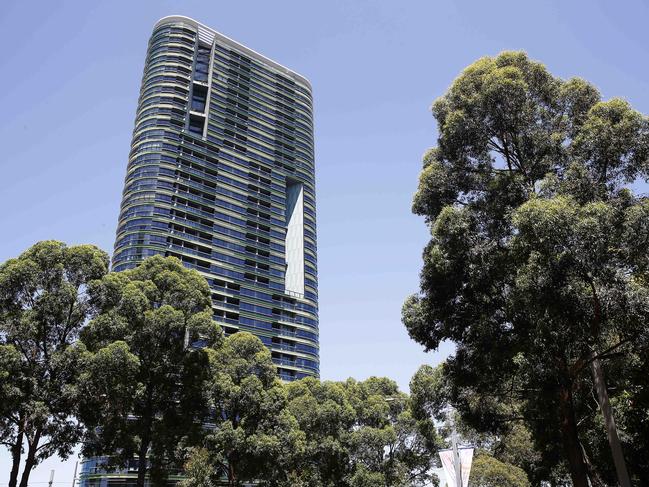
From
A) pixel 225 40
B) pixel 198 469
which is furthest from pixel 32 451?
pixel 225 40

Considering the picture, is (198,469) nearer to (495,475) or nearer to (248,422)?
(248,422)

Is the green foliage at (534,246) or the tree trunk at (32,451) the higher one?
the green foliage at (534,246)

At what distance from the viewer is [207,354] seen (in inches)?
1040

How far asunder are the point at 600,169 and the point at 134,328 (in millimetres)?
A: 20616

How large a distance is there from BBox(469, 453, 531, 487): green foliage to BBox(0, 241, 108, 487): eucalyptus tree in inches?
943

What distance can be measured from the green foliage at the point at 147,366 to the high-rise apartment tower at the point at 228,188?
45.3 meters

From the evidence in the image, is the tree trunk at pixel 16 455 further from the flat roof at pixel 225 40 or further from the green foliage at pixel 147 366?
the flat roof at pixel 225 40

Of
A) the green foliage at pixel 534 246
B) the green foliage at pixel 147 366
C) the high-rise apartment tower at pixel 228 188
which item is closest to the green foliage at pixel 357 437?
the green foliage at pixel 147 366

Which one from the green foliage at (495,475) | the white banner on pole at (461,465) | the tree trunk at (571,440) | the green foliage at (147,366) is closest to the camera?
the tree trunk at (571,440)

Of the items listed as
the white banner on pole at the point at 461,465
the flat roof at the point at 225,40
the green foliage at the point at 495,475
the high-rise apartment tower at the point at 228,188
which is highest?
the flat roof at the point at 225,40

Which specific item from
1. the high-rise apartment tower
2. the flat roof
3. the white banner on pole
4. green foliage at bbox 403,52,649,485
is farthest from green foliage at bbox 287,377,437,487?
the flat roof

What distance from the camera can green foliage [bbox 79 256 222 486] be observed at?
70.4ft

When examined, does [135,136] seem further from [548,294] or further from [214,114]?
[548,294]

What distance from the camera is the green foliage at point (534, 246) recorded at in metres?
13.0
